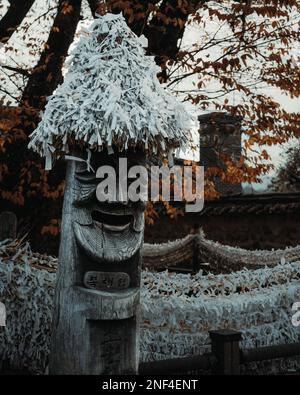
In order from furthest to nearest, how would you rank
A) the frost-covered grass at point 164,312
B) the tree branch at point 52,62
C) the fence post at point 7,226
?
the tree branch at point 52,62 → the fence post at point 7,226 → the frost-covered grass at point 164,312

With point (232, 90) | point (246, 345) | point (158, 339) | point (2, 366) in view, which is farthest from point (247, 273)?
point (2, 366)

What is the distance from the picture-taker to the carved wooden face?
291 cm

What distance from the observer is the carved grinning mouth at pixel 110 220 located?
2963 millimetres

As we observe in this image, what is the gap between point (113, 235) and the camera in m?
2.96

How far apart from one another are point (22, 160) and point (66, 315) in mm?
3704

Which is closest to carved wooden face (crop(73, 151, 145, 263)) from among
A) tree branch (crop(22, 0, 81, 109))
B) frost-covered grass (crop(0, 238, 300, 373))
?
frost-covered grass (crop(0, 238, 300, 373))

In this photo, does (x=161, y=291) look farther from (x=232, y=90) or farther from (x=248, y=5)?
(x=248, y=5)

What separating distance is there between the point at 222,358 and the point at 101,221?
1660 millimetres

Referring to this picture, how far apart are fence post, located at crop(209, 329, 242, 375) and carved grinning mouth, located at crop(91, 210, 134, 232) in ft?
4.84

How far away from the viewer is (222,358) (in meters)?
3.89

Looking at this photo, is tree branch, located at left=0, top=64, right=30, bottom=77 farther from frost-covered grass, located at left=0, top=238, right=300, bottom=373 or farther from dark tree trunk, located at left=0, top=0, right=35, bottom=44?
frost-covered grass, located at left=0, top=238, right=300, bottom=373

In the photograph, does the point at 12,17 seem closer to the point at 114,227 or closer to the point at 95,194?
the point at 95,194

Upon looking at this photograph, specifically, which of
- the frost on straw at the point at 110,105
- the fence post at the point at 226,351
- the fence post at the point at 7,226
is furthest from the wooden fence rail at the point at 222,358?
the fence post at the point at 7,226

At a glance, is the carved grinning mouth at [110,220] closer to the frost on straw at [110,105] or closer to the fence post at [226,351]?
the frost on straw at [110,105]
